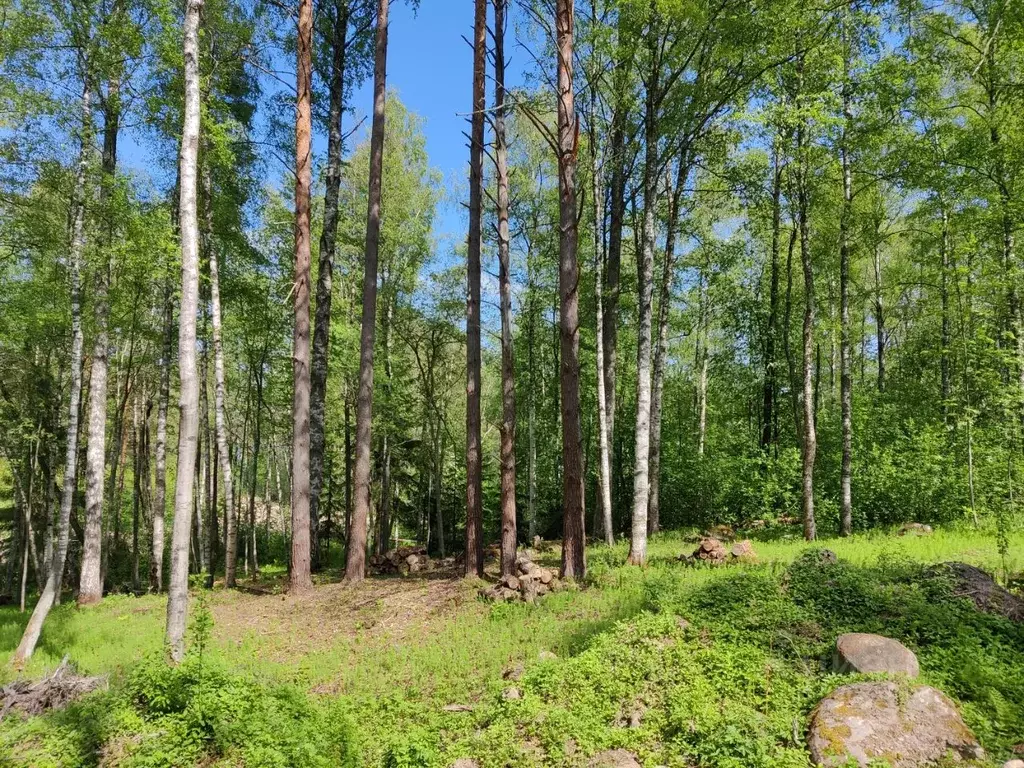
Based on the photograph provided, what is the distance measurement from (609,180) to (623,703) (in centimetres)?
1326

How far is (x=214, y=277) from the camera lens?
12641 millimetres

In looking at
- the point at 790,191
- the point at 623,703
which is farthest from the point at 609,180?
the point at 623,703

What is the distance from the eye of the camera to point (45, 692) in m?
5.59

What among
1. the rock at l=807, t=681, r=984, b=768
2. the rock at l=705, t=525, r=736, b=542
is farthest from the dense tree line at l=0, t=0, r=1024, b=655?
the rock at l=807, t=681, r=984, b=768

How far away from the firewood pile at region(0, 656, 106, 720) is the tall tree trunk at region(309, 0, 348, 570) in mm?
6711

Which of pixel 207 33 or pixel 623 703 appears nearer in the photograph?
pixel 623 703

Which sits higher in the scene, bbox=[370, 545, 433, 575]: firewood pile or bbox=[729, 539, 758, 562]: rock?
bbox=[729, 539, 758, 562]: rock

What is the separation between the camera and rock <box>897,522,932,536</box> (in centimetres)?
1106

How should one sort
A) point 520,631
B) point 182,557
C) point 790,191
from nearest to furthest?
point 182,557
point 520,631
point 790,191

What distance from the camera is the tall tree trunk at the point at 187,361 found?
6.48 m

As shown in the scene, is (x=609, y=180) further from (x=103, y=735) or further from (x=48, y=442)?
(x=48, y=442)

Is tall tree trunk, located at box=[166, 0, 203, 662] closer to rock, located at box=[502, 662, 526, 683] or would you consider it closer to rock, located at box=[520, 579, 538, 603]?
rock, located at box=[502, 662, 526, 683]

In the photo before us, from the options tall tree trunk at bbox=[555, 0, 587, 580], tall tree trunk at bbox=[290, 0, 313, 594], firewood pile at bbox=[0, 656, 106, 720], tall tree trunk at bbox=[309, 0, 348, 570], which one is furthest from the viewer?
tall tree trunk at bbox=[309, 0, 348, 570]

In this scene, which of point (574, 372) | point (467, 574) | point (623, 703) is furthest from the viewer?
point (467, 574)
